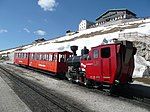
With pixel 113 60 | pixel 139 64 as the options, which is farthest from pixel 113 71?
pixel 139 64

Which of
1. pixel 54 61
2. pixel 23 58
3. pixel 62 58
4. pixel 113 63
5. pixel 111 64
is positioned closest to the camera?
pixel 113 63

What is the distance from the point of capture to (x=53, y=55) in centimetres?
3005

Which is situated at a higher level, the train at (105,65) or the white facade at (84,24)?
the white facade at (84,24)

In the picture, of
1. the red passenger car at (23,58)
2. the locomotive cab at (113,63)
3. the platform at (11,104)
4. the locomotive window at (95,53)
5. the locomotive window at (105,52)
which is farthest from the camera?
the red passenger car at (23,58)

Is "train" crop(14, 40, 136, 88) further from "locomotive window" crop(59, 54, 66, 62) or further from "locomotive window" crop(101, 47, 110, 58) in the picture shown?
"locomotive window" crop(59, 54, 66, 62)

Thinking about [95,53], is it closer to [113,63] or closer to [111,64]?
[111,64]

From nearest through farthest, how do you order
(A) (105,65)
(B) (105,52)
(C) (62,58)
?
(A) (105,65) < (B) (105,52) < (C) (62,58)

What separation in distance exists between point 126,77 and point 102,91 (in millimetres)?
2290

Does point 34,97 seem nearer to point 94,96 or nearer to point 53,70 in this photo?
point 94,96

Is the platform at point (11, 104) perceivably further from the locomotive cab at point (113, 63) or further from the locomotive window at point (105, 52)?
the locomotive window at point (105, 52)

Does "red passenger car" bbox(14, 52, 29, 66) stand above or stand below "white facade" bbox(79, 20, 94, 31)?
below

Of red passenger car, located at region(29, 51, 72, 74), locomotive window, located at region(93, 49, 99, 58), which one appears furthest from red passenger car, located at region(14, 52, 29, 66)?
locomotive window, located at region(93, 49, 99, 58)

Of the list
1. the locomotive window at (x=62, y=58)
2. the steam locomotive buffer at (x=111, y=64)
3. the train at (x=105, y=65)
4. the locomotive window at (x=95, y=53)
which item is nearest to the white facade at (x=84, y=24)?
the locomotive window at (x=62, y=58)

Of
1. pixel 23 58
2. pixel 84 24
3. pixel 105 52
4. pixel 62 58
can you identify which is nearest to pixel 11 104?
pixel 105 52
